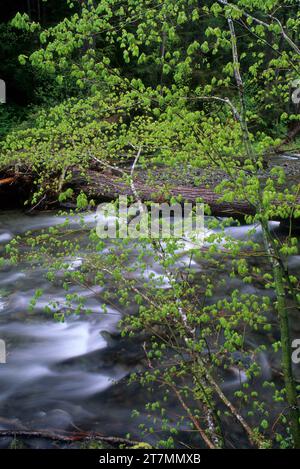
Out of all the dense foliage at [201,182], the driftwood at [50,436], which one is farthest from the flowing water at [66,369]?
the dense foliage at [201,182]

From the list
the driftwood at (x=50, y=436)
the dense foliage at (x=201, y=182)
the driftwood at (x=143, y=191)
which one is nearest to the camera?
the dense foliage at (x=201, y=182)

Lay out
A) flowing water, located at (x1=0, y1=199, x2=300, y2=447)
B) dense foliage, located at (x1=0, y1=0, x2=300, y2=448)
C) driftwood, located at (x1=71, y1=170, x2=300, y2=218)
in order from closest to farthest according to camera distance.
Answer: dense foliage, located at (x1=0, y1=0, x2=300, y2=448) < flowing water, located at (x1=0, y1=199, x2=300, y2=447) < driftwood, located at (x1=71, y1=170, x2=300, y2=218)

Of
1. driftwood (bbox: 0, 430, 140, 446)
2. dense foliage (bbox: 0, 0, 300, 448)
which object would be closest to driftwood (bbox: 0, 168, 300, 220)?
dense foliage (bbox: 0, 0, 300, 448)

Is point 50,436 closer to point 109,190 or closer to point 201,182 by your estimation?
point 201,182

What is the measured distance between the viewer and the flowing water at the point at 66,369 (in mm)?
4574

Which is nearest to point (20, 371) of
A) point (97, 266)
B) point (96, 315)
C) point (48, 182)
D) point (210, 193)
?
point (96, 315)

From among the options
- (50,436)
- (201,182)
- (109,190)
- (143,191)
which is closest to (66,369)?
(50,436)

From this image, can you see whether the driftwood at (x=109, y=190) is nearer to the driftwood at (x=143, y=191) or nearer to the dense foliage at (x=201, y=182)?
the driftwood at (x=143, y=191)

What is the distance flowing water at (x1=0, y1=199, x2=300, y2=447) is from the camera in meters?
4.57

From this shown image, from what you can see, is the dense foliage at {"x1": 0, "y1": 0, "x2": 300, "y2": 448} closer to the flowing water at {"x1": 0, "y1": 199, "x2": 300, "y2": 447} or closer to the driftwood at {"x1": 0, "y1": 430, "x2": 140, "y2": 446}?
the flowing water at {"x1": 0, "y1": 199, "x2": 300, "y2": 447}

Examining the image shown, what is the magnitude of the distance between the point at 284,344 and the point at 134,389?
7.95 ft

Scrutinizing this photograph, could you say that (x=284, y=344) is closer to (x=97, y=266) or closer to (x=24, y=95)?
(x=97, y=266)

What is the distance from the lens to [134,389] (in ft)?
16.4

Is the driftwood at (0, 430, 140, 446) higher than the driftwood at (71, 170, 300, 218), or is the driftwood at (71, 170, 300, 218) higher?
the driftwood at (71, 170, 300, 218)
